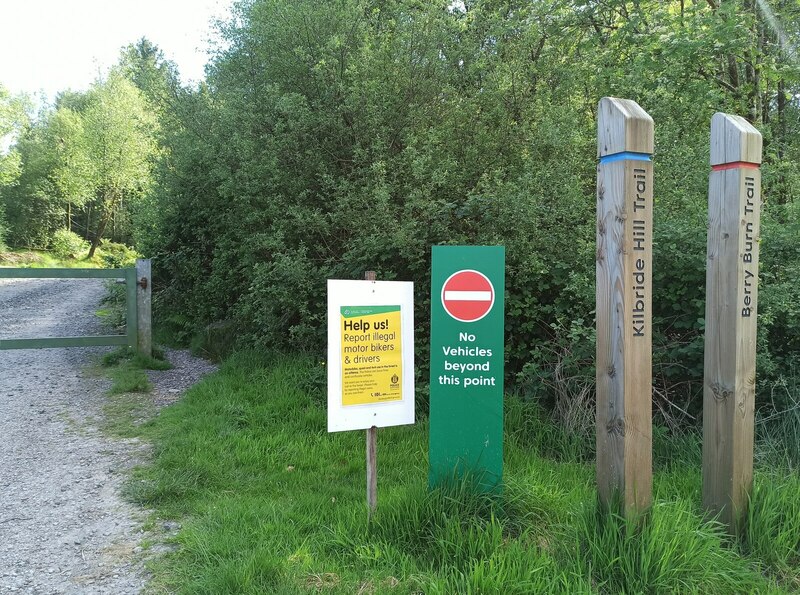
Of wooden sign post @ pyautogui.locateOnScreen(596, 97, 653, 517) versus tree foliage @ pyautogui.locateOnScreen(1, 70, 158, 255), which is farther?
tree foliage @ pyautogui.locateOnScreen(1, 70, 158, 255)

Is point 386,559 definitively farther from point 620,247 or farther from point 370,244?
point 370,244

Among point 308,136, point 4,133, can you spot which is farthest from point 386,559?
point 4,133

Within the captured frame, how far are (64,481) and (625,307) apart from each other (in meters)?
4.34

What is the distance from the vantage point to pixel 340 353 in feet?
11.3

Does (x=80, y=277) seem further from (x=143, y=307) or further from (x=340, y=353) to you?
(x=340, y=353)

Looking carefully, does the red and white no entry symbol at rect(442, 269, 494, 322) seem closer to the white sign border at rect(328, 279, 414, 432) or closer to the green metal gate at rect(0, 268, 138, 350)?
the white sign border at rect(328, 279, 414, 432)

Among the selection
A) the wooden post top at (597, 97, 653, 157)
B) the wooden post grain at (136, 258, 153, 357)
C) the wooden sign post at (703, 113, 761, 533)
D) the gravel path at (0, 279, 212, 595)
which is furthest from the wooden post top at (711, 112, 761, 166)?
the wooden post grain at (136, 258, 153, 357)

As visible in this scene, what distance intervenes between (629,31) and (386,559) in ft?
28.9

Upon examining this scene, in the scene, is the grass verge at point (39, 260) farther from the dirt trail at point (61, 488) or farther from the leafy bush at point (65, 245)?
the dirt trail at point (61, 488)

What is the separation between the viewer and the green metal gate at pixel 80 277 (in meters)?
8.20

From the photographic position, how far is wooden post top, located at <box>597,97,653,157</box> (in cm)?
291

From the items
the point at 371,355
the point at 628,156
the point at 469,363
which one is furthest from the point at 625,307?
the point at 371,355

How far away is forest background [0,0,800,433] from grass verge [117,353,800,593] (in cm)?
141

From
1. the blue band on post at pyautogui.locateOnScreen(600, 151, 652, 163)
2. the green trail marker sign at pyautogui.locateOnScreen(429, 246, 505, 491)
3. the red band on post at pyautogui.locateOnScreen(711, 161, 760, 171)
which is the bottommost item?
the green trail marker sign at pyautogui.locateOnScreen(429, 246, 505, 491)
